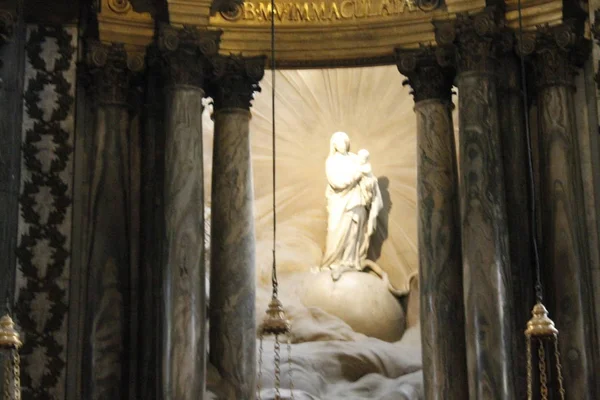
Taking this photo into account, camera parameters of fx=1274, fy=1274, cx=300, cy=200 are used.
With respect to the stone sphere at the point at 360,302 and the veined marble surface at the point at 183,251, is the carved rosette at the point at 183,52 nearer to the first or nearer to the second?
the veined marble surface at the point at 183,251

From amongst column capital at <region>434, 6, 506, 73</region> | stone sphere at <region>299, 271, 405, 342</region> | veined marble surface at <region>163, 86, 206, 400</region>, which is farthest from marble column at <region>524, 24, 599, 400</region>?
veined marble surface at <region>163, 86, 206, 400</region>

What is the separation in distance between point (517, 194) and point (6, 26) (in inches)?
258

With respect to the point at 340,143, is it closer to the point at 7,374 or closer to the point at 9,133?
the point at 9,133

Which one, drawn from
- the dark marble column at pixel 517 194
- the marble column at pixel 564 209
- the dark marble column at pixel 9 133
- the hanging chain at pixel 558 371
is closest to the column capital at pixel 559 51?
the marble column at pixel 564 209

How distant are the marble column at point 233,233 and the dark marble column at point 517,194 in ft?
10.7

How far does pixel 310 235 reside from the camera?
1942cm

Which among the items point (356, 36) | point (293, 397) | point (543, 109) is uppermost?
point (356, 36)

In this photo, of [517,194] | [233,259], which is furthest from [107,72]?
[517,194]

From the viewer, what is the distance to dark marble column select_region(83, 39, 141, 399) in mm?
15234

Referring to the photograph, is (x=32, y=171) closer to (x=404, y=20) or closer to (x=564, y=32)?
(x=404, y=20)

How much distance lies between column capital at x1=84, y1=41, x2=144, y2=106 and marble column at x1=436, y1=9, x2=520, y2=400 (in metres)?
4.01

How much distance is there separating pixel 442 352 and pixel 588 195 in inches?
102

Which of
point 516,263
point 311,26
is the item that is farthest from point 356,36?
point 516,263

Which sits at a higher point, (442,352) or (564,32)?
(564,32)
